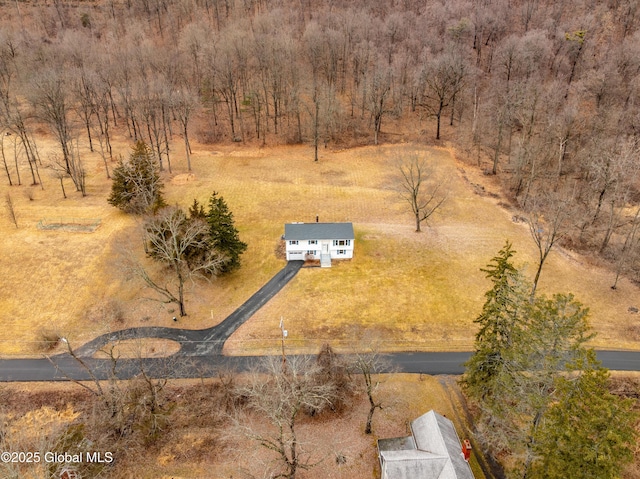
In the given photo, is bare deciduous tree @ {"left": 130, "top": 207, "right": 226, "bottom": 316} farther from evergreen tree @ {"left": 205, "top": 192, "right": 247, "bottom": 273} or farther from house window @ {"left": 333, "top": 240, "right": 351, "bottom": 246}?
house window @ {"left": 333, "top": 240, "right": 351, "bottom": 246}

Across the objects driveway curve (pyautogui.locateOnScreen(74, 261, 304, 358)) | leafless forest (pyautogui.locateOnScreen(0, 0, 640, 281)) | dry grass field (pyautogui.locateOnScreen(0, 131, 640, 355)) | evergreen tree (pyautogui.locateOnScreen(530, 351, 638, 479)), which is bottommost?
driveway curve (pyautogui.locateOnScreen(74, 261, 304, 358))

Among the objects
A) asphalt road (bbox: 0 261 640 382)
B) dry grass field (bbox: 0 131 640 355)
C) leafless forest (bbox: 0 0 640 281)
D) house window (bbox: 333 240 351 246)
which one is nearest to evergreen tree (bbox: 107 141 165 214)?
dry grass field (bbox: 0 131 640 355)

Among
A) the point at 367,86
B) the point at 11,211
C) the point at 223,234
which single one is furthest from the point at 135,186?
the point at 367,86

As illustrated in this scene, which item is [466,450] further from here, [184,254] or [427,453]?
[184,254]

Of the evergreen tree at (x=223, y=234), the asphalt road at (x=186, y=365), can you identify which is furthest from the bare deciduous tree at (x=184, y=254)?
the asphalt road at (x=186, y=365)

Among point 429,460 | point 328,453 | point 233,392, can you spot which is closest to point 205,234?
point 233,392

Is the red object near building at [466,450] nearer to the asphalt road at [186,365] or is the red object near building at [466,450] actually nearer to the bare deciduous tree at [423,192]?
the asphalt road at [186,365]

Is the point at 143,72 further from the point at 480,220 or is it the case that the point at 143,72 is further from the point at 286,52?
the point at 480,220
